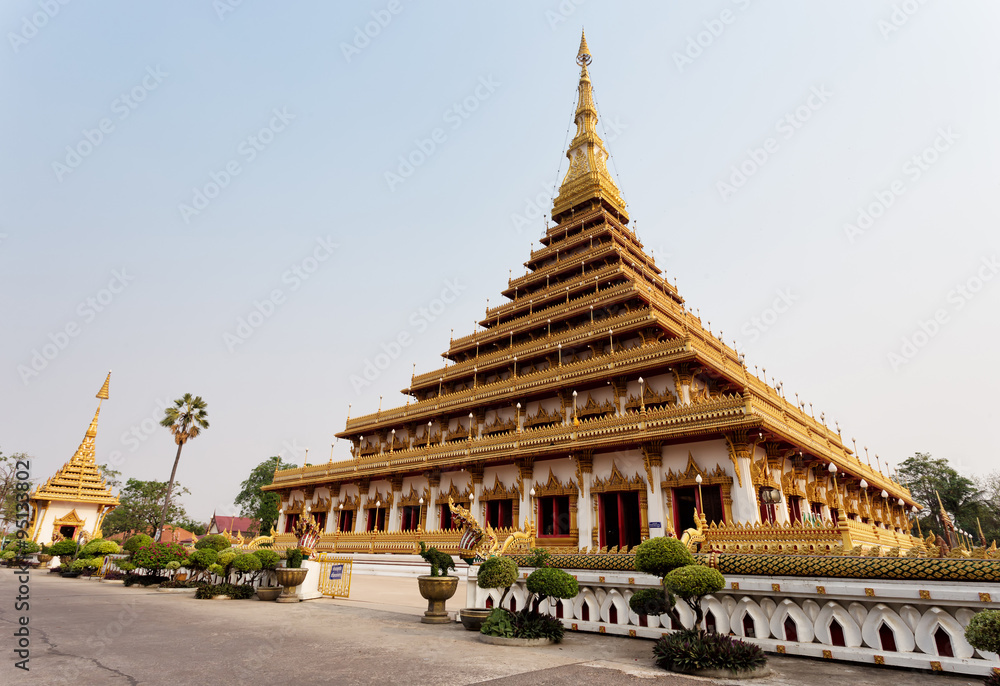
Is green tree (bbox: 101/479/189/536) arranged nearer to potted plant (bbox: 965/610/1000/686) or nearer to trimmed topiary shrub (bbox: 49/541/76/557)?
trimmed topiary shrub (bbox: 49/541/76/557)

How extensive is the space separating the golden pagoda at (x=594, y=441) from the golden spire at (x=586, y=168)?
0.25 m

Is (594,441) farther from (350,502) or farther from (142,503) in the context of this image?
(142,503)

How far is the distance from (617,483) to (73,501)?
1723 inches

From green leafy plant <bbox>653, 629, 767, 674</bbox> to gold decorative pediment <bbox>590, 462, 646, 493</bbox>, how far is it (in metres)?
13.4

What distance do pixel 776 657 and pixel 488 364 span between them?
963 inches

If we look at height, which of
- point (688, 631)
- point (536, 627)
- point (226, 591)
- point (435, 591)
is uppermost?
point (435, 591)

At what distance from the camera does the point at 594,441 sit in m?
21.5

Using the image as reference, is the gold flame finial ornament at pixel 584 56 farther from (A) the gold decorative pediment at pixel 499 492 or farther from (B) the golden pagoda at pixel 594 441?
(A) the gold decorative pediment at pixel 499 492

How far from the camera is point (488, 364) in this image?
31969mm

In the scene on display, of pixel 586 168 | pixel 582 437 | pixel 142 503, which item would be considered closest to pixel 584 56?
pixel 586 168

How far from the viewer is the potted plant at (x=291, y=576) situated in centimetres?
1564

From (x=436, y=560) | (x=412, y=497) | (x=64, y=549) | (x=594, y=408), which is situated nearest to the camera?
(x=436, y=560)

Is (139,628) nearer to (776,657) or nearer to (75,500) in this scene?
(776,657)

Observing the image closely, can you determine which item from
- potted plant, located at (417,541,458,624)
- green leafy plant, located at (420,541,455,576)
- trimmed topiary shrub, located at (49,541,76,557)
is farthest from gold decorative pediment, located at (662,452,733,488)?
trimmed topiary shrub, located at (49,541,76,557)
